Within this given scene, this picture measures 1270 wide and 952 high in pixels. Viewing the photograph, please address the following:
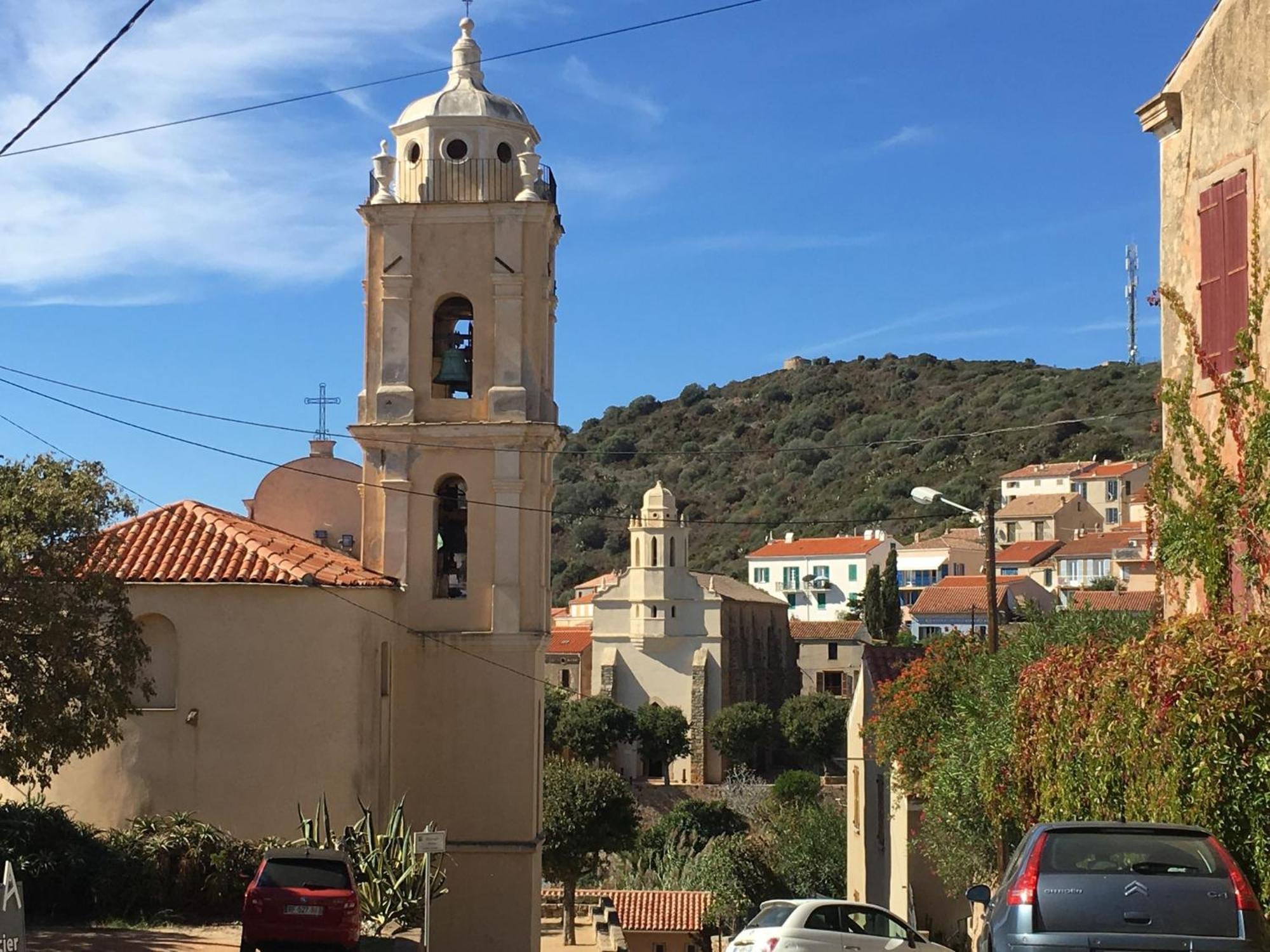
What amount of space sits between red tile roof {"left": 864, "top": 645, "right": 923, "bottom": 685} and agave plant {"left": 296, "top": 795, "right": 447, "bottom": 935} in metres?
14.6

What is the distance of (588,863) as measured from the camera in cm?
6022

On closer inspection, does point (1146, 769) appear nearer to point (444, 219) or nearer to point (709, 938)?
point (444, 219)

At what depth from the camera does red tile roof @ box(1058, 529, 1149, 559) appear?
122062mm

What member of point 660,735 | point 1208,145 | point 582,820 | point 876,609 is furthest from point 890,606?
point 1208,145

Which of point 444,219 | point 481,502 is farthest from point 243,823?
point 444,219

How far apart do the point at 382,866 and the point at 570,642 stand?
92.2 m

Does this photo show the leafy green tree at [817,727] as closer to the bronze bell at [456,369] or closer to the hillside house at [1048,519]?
the hillside house at [1048,519]

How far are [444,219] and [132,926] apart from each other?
12.5 m

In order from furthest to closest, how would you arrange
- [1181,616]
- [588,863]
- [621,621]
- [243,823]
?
1. [621,621]
2. [588,863]
3. [243,823]
4. [1181,616]

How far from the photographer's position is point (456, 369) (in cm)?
2856

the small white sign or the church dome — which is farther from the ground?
the church dome

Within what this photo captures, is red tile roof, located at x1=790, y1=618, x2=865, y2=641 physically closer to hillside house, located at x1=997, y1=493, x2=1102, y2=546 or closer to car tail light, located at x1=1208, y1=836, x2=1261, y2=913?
hillside house, located at x1=997, y1=493, x2=1102, y2=546

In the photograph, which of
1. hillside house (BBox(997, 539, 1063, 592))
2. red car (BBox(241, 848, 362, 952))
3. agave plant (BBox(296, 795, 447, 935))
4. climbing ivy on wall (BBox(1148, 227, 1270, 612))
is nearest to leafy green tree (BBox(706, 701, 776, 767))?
hillside house (BBox(997, 539, 1063, 592))


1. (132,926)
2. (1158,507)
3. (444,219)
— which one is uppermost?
(444,219)
